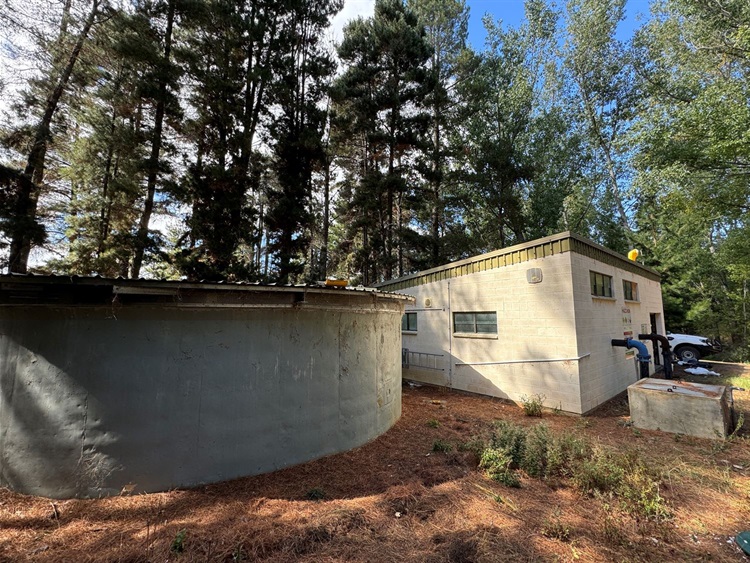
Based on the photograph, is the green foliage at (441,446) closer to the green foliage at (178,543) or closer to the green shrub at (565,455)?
the green shrub at (565,455)

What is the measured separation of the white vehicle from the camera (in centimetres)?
1353

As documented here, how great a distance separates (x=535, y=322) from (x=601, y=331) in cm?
187

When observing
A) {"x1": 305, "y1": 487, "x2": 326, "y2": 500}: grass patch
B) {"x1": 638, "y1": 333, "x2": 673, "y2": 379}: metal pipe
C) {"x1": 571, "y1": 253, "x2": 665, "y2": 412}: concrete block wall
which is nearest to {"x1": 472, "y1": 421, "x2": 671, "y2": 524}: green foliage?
{"x1": 305, "y1": 487, "x2": 326, "y2": 500}: grass patch

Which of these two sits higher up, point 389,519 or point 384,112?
point 384,112

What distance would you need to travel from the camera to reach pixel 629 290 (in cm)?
1051

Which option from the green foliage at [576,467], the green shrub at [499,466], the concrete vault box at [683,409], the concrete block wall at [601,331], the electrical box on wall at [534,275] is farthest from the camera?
the electrical box on wall at [534,275]

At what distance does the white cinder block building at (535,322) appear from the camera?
7.23 meters

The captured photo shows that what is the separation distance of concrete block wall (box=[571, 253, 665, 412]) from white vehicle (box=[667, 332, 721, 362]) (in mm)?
5710

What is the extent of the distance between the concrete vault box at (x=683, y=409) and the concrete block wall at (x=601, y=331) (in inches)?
41.1

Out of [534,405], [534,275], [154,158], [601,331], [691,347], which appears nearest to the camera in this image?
[534,405]

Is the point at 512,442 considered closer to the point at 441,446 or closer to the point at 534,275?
the point at 441,446

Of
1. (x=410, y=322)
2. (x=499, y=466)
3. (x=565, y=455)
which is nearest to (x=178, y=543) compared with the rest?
(x=499, y=466)

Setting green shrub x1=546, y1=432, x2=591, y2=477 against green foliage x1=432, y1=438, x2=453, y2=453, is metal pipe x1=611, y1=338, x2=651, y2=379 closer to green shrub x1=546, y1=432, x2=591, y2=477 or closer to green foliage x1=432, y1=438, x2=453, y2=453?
green shrub x1=546, y1=432, x2=591, y2=477

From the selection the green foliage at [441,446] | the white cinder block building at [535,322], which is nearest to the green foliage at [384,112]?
the white cinder block building at [535,322]
